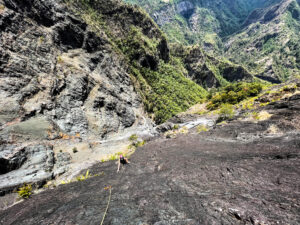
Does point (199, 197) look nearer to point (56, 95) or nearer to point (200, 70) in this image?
point (56, 95)

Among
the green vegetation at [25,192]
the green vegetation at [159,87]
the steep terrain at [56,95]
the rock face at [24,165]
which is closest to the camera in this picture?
the green vegetation at [25,192]

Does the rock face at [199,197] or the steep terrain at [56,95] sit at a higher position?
the steep terrain at [56,95]

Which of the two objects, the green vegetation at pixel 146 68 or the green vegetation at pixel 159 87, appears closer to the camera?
the green vegetation at pixel 159 87

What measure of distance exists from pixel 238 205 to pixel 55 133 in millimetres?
27177

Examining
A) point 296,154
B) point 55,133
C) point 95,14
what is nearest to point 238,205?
point 296,154

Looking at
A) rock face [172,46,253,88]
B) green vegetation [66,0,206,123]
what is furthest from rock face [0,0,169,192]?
rock face [172,46,253,88]

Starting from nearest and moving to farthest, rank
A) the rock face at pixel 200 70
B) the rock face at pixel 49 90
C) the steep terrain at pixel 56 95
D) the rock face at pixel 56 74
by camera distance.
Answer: the rock face at pixel 49 90, the steep terrain at pixel 56 95, the rock face at pixel 56 74, the rock face at pixel 200 70

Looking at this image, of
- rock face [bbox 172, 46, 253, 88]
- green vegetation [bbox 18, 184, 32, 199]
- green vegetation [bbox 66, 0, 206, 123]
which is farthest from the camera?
rock face [bbox 172, 46, 253, 88]

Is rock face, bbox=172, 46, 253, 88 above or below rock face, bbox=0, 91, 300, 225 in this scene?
above

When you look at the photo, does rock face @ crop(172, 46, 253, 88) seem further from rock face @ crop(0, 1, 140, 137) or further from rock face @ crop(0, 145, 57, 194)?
rock face @ crop(0, 145, 57, 194)

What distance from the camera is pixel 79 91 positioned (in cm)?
3359

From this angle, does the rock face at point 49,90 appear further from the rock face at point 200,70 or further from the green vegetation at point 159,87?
the rock face at point 200,70

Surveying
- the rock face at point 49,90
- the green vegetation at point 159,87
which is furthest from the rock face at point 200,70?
the rock face at point 49,90

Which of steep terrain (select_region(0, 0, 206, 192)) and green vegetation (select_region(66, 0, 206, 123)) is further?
green vegetation (select_region(66, 0, 206, 123))
